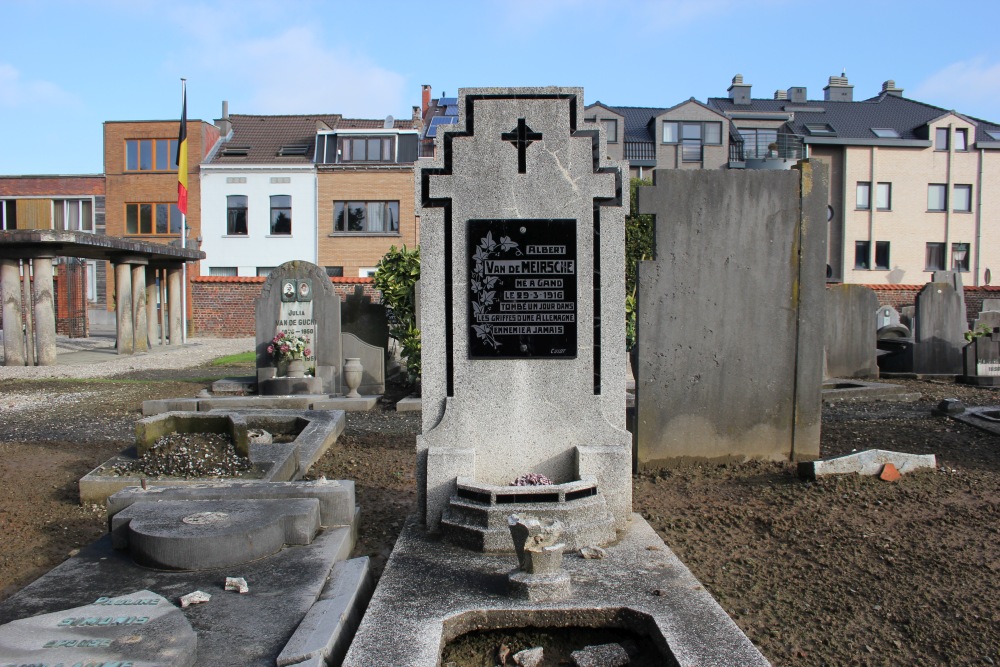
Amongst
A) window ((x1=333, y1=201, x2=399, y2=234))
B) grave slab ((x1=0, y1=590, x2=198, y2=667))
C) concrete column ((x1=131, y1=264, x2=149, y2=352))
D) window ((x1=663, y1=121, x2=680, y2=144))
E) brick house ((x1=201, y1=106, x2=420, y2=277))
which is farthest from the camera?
window ((x1=663, y1=121, x2=680, y2=144))

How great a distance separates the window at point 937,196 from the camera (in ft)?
112

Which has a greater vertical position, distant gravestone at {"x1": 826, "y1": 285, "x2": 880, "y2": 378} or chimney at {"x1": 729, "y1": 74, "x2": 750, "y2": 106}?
chimney at {"x1": 729, "y1": 74, "x2": 750, "y2": 106}

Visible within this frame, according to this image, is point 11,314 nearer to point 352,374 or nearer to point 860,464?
point 352,374

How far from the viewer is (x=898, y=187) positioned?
33812 millimetres

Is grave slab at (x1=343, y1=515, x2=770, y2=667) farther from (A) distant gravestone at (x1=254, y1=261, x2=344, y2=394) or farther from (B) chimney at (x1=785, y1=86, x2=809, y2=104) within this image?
(B) chimney at (x1=785, y1=86, x2=809, y2=104)

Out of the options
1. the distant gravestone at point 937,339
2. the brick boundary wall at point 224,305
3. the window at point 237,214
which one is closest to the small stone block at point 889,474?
the distant gravestone at point 937,339

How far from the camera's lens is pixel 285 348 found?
1141cm

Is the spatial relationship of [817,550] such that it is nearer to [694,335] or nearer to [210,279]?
[694,335]

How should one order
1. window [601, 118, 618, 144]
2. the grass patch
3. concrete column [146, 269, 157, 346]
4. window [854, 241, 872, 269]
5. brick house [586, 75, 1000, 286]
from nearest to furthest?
the grass patch, concrete column [146, 269, 157, 346], brick house [586, 75, 1000, 286], window [854, 241, 872, 269], window [601, 118, 618, 144]

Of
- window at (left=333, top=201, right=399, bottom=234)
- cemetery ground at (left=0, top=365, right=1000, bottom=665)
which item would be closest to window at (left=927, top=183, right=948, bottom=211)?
window at (left=333, top=201, right=399, bottom=234)

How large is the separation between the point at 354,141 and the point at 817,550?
30.6 m

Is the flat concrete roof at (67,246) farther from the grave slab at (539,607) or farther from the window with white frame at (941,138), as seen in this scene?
the window with white frame at (941,138)

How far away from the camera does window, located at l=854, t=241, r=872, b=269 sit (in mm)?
33625

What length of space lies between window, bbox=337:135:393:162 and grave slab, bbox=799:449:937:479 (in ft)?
93.9
